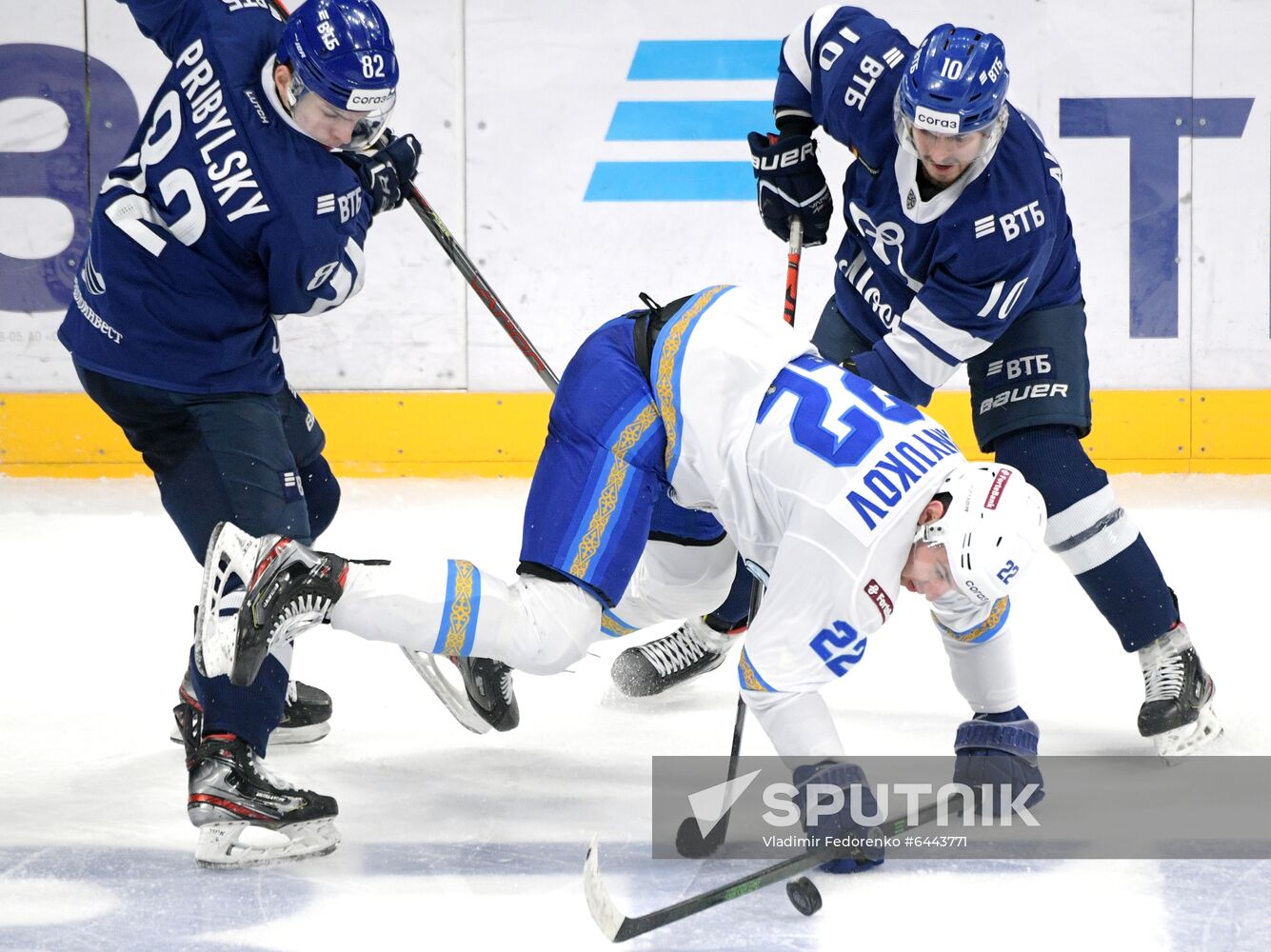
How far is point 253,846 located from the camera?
2.20 m

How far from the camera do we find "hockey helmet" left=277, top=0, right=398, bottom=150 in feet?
7.61

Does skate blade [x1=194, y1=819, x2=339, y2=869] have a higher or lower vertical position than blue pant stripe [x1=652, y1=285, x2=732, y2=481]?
lower

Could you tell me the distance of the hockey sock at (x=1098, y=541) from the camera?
8.79 ft

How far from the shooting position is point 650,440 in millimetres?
2285

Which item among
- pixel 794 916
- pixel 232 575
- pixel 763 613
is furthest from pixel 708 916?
pixel 232 575

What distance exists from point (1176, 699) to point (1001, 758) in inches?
18.3

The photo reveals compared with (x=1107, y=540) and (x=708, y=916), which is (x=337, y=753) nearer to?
(x=708, y=916)

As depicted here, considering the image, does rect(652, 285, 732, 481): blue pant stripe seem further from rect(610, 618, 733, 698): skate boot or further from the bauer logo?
the bauer logo

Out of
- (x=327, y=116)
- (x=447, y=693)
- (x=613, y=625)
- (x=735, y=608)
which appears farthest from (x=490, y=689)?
(x=327, y=116)

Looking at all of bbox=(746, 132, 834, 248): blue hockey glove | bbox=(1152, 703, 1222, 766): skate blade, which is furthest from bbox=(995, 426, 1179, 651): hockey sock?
bbox=(746, 132, 834, 248): blue hockey glove

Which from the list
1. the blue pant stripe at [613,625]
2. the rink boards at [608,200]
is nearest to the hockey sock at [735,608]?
the blue pant stripe at [613,625]

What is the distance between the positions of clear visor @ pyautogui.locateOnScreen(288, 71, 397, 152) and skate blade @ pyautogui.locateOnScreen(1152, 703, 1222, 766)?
1.67 m

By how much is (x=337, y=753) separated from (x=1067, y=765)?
4.13 ft

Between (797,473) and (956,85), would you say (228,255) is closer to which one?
(797,473)
